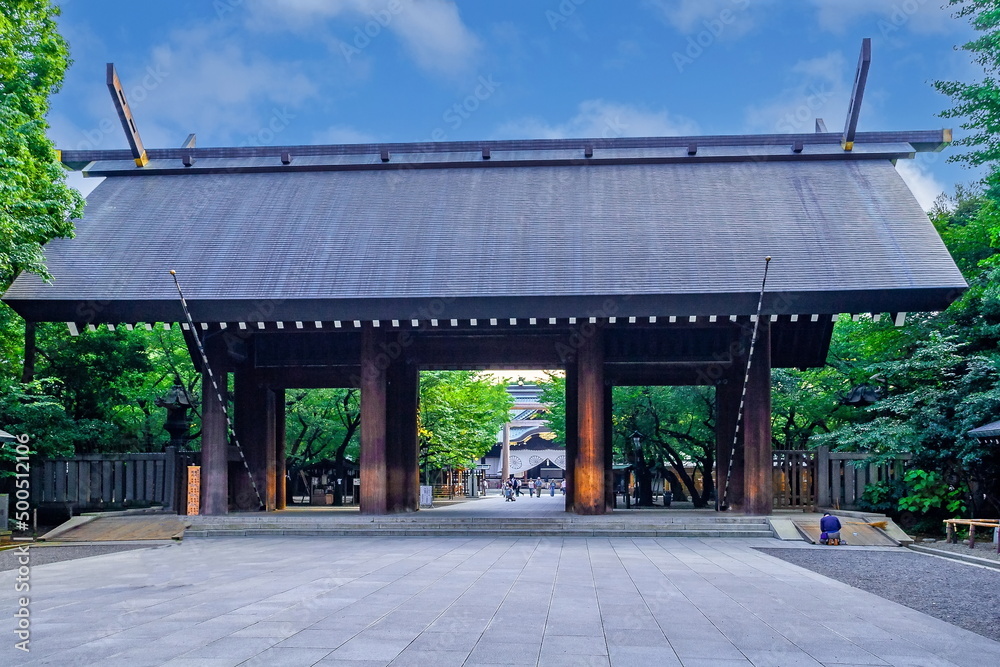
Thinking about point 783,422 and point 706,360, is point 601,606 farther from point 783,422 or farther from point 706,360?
point 783,422

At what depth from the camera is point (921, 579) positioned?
489 inches

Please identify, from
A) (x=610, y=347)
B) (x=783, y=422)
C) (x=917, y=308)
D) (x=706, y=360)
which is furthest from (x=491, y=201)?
(x=783, y=422)

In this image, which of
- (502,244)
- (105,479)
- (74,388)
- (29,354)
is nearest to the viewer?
(502,244)

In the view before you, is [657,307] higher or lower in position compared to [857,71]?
lower

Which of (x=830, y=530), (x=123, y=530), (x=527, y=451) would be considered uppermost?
(x=830, y=530)

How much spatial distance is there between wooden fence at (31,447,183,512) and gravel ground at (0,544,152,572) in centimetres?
467

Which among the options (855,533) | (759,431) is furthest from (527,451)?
(855,533)

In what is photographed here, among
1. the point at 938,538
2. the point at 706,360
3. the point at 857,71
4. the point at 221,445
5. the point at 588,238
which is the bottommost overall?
the point at 938,538

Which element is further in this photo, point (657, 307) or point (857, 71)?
point (857, 71)

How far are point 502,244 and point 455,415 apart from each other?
19916mm

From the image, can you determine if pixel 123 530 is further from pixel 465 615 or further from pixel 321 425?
pixel 321 425

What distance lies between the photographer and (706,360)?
74.6ft

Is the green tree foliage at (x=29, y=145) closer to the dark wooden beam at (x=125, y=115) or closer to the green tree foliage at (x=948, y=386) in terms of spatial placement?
the dark wooden beam at (x=125, y=115)

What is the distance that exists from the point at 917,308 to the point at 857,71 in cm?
839
